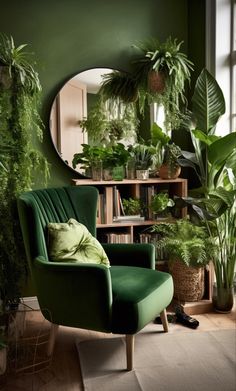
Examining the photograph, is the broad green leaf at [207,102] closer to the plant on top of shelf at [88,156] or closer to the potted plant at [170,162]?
the potted plant at [170,162]

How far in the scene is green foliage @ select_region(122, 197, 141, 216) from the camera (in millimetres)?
3340

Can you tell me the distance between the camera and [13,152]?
2773mm

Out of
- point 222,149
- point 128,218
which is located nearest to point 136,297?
point 128,218

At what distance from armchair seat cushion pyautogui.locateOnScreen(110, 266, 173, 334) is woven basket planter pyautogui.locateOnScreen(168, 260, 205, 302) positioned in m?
0.53

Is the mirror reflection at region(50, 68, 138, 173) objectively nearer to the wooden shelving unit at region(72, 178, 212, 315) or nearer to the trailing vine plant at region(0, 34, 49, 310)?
the wooden shelving unit at region(72, 178, 212, 315)

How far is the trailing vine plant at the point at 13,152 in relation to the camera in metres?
2.72

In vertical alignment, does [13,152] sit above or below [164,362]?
above

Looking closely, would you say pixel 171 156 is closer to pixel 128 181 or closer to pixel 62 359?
pixel 128 181

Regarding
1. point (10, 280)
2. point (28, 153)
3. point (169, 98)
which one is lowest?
point (10, 280)

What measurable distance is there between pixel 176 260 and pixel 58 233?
984 millimetres

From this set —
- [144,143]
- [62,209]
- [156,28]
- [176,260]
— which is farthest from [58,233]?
[156,28]

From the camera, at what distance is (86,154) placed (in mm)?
3252

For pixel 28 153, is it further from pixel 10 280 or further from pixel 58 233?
pixel 10 280

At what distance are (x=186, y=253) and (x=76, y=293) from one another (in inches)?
39.4
